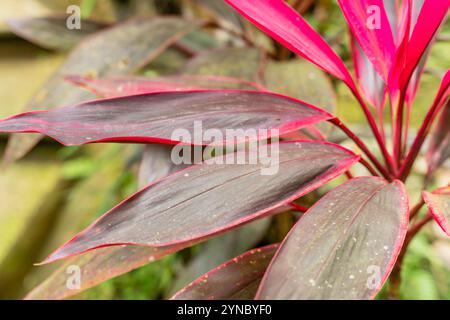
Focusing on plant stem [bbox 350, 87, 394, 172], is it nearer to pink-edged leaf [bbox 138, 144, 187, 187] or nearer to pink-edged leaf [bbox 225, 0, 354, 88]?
pink-edged leaf [bbox 225, 0, 354, 88]

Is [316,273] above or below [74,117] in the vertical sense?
below

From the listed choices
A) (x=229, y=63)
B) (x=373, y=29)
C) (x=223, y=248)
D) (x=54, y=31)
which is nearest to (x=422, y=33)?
(x=373, y=29)

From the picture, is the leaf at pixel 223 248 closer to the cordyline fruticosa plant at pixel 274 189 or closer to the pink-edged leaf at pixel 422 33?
the cordyline fruticosa plant at pixel 274 189

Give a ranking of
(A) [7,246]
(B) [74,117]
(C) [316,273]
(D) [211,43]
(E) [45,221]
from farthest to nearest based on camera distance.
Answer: (E) [45,221]
(A) [7,246]
(D) [211,43]
(B) [74,117]
(C) [316,273]

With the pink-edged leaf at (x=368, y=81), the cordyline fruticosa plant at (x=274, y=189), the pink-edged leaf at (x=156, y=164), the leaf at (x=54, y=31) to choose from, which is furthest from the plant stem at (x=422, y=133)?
the leaf at (x=54, y=31)

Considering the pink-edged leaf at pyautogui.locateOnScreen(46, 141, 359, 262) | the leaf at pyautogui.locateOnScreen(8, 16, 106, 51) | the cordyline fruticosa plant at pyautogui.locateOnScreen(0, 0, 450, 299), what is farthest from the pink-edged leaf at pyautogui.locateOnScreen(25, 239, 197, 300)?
the leaf at pyautogui.locateOnScreen(8, 16, 106, 51)

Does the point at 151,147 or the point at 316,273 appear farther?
the point at 151,147
